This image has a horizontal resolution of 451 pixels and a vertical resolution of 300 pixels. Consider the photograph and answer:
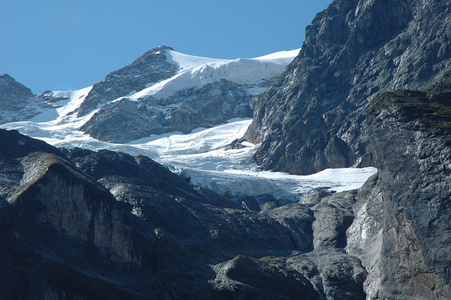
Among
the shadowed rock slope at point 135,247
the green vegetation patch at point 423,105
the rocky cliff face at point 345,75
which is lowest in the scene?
the shadowed rock slope at point 135,247

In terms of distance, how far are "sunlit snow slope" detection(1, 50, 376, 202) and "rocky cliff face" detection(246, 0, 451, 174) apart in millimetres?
5655

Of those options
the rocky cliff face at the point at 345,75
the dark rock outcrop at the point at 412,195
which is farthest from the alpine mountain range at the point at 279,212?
the rocky cliff face at the point at 345,75

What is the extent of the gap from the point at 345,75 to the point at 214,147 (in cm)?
3852

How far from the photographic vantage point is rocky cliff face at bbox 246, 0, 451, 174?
103750 mm

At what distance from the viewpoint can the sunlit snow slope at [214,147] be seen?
94625mm

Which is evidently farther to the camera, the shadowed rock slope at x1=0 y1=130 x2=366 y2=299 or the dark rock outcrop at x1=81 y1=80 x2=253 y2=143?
the dark rock outcrop at x1=81 y1=80 x2=253 y2=143

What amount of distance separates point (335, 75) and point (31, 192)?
3763 inches

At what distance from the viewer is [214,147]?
142500 millimetres

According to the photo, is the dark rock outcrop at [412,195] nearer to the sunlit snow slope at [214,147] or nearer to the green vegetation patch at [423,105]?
the green vegetation patch at [423,105]

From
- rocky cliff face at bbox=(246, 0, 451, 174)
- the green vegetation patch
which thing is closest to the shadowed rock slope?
the green vegetation patch

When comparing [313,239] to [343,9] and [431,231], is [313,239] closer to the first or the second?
[431,231]

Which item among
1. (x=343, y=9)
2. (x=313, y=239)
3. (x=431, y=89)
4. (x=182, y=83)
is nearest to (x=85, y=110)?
(x=182, y=83)

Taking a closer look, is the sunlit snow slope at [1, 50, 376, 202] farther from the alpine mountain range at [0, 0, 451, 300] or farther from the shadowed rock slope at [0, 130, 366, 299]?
the shadowed rock slope at [0, 130, 366, 299]

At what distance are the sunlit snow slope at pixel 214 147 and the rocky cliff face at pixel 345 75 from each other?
565cm
